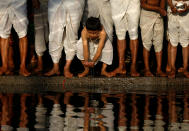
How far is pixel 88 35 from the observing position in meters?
12.8

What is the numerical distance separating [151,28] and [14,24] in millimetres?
2369

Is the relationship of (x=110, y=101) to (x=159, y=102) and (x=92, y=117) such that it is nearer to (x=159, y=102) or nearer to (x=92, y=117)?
(x=159, y=102)

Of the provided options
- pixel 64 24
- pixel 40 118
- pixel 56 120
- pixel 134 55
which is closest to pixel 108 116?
pixel 56 120

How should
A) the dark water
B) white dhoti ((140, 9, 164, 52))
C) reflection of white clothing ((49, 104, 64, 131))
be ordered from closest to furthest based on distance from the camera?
reflection of white clothing ((49, 104, 64, 131)) < the dark water < white dhoti ((140, 9, 164, 52))

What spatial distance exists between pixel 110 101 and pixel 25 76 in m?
2.23

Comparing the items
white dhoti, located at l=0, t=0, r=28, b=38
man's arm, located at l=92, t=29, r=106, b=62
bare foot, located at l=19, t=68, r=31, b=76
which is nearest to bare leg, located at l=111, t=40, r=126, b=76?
man's arm, located at l=92, t=29, r=106, b=62

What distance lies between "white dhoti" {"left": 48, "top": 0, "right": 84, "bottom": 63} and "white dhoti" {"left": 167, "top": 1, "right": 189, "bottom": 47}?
1595 mm

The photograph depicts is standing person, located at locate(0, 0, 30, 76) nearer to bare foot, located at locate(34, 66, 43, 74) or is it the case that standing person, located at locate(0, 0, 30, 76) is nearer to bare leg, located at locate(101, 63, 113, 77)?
bare foot, located at locate(34, 66, 43, 74)

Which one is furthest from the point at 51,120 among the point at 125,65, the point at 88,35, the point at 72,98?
the point at 125,65

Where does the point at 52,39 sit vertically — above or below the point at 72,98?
above

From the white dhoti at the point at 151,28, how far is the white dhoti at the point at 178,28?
7.0 inches

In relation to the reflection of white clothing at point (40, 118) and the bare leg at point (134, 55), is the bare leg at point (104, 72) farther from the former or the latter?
the reflection of white clothing at point (40, 118)

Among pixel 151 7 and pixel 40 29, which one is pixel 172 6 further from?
pixel 40 29

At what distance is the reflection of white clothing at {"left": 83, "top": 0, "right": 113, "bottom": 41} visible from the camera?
13359 millimetres
